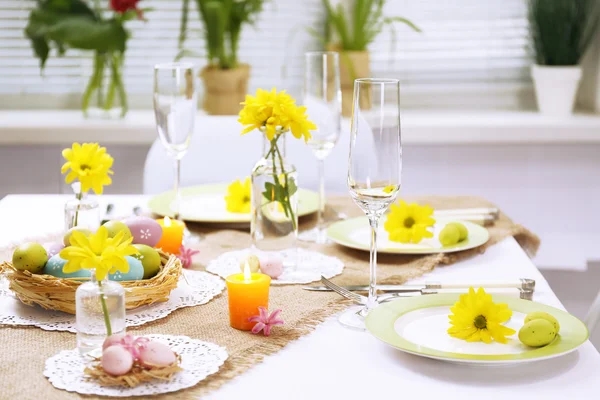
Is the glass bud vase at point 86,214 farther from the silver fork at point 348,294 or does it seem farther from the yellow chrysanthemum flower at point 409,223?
the yellow chrysanthemum flower at point 409,223

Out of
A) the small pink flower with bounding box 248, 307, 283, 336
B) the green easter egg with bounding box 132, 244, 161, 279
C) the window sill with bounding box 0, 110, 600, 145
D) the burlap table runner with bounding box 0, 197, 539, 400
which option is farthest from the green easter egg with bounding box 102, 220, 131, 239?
the window sill with bounding box 0, 110, 600, 145

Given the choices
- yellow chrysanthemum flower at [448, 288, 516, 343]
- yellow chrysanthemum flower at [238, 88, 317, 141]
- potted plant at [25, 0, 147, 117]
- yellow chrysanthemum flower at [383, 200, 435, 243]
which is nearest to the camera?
yellow chrysanthemum flower at [448, 288, 516, 343]

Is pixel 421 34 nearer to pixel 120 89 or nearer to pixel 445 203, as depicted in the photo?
pixel 120 89

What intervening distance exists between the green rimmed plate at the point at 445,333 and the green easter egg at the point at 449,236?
0.28m

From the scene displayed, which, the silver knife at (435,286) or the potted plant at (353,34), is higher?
the potted plant at (353,34)

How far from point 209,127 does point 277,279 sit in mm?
887

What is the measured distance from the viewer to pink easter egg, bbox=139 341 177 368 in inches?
31.5

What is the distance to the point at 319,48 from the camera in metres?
2.89

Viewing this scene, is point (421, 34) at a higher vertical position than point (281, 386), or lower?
higher

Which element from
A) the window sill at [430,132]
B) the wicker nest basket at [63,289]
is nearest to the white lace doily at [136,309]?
the wicker nest basket at [63,289]

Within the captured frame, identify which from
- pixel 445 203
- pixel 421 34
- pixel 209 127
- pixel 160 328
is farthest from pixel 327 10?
pixel 160 328

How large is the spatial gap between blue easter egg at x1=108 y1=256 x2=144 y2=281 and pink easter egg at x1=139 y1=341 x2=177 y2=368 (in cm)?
23

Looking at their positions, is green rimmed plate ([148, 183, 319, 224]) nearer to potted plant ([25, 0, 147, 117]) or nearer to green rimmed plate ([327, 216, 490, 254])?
green rimmed plate ([327, 216, 490, 254])

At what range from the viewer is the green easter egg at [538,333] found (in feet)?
2.85
